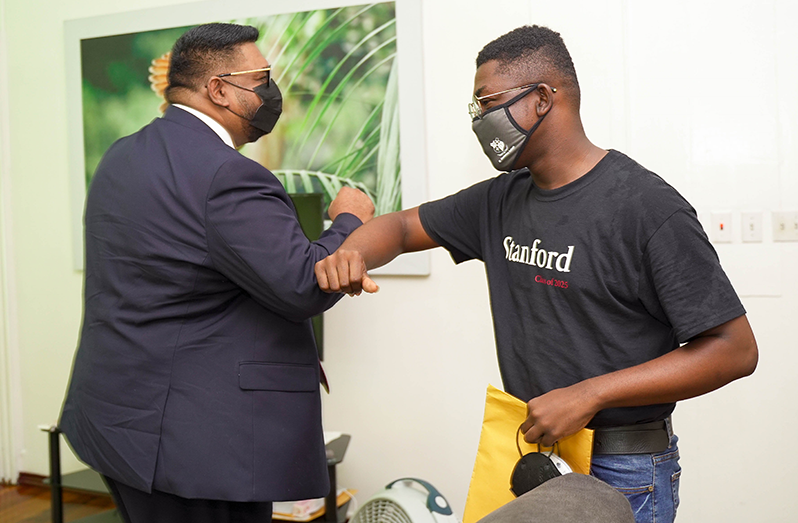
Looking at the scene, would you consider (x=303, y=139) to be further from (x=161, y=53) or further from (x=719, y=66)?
(x=719, y=66)

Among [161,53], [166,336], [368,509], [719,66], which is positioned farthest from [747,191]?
[161,53]

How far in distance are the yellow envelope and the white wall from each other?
1259 millimetres

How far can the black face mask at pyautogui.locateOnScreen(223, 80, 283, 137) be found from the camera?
1.58 meters

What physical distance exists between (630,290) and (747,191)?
4.62ft

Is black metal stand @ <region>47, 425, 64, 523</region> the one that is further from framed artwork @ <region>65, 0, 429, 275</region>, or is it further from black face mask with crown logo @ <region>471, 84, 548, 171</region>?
black face mask with crown logo @ <region>471, 84, 548, 171</region>

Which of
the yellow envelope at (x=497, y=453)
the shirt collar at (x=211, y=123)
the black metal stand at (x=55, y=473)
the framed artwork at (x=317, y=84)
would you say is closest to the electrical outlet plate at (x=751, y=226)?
the framed artwork at (x=317, y=84)

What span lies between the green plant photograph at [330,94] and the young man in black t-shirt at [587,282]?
1247 mm

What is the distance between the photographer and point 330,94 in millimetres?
2648

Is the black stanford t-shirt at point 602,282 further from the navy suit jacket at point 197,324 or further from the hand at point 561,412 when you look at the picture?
the navy suit jacket at point 197,324

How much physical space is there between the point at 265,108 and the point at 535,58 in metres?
0.67

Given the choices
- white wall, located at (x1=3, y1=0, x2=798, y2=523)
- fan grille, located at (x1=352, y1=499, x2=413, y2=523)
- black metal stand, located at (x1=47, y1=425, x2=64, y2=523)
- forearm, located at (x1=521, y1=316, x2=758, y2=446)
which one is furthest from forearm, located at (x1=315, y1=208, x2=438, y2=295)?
black metal stand, located at (x1=47, y1=425, x2=64, y2=523)

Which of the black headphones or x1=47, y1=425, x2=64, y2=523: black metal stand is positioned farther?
x1=47, y1=425, x2=64, y2=523: black metal stand

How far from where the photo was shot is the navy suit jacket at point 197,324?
1.32 m

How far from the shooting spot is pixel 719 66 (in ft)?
7.29
